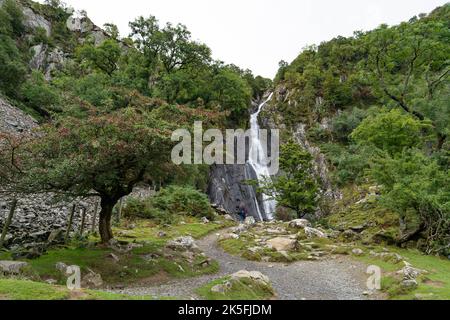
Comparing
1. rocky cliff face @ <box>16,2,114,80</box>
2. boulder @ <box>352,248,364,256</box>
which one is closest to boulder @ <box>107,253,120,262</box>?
boulder @ <box>352,248,364,256</box>

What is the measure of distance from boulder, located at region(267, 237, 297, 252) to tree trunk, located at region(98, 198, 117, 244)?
9.19 meters

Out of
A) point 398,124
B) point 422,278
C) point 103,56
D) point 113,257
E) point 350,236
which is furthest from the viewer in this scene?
point 103,56

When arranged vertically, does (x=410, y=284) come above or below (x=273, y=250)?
above

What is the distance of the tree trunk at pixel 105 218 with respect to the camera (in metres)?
15.5

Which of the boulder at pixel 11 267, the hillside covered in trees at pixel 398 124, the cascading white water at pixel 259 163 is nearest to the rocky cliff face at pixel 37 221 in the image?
the boulder at pixel 11 267

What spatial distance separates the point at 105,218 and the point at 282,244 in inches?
401

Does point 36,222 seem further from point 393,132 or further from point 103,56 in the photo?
point 103,56

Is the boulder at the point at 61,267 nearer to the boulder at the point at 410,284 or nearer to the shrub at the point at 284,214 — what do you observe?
the boulder at the point at 410,284

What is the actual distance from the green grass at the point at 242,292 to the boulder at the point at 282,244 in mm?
8221

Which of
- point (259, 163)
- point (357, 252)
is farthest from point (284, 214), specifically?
point (357, 252)

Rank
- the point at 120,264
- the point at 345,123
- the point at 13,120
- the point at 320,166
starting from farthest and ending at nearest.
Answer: the point at 345,123, the point at 320,166, the point at 13,120, the point at 120,264

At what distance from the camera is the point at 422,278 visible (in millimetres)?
12508

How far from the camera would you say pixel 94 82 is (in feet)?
144
